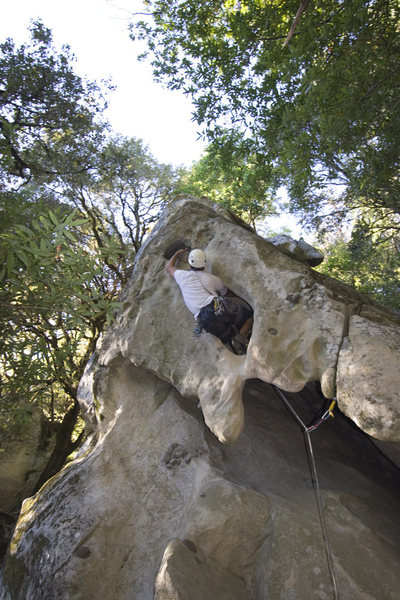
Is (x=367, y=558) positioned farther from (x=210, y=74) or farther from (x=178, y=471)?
(x=210, y=74)

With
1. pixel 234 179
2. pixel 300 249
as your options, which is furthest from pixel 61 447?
pixel 234 179

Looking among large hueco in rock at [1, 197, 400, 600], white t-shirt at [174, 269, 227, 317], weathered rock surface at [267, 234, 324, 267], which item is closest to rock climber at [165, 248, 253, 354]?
white t-shirt at [174, 269, 227, 317]

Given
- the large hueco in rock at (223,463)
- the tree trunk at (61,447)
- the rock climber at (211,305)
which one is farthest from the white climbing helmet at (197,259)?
the tree trunk at (61,447)

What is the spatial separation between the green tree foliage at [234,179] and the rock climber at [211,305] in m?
6.46

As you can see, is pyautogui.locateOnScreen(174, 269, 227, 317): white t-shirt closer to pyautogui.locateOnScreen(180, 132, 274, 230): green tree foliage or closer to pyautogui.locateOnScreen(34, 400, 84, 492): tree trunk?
pyautogui.locateOnScreen(180, 132, 274, 230): green tree foliage

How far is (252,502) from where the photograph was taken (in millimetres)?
5008

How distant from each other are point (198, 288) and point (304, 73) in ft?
15.1

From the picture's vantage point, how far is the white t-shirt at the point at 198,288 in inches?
Result: 219

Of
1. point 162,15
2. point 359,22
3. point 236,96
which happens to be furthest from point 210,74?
point 359,22

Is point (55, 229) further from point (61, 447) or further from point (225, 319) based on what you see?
point (61, 447)

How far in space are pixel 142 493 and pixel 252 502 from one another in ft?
6.02

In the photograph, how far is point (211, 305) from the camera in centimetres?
541

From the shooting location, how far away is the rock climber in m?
5.42

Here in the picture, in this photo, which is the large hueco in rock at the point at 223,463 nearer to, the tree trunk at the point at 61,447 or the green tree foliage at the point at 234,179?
the tree trunk at the point at 61,447
